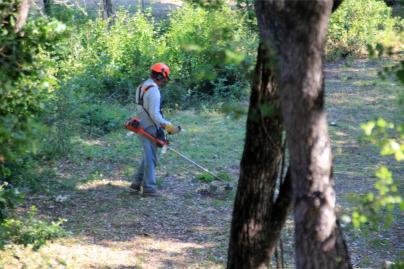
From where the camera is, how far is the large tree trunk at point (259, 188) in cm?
459

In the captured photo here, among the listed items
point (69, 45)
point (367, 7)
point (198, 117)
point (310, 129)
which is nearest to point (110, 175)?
point (198, 117)

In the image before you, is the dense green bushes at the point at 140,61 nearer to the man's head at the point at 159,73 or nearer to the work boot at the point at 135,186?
the work boot at the point at 135,186

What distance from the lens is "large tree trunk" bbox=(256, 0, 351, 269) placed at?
3168 millimetres

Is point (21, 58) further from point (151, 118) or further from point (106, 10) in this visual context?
point (106, 10)

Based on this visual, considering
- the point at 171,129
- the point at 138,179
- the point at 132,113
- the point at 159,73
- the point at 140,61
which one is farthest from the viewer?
the point at 140,61

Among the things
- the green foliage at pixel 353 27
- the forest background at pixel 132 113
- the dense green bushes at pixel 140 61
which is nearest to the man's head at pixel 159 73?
the forest background at pixel 132 113

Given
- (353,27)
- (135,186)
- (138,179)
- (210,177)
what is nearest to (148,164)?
(138,179)

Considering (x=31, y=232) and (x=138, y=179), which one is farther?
(x=138, y=179)

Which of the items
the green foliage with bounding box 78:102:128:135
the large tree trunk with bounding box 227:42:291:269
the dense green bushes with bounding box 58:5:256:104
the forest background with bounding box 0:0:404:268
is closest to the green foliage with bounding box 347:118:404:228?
the forest background with bounding box 0:0:404:268

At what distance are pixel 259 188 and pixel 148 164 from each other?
4.66 meters

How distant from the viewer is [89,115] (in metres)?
13.0

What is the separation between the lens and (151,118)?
9.09m

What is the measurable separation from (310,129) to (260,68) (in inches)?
57.1

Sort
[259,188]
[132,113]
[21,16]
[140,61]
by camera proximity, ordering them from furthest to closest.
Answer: [140,61]
[132,113]
[21,16]
[259,188]
